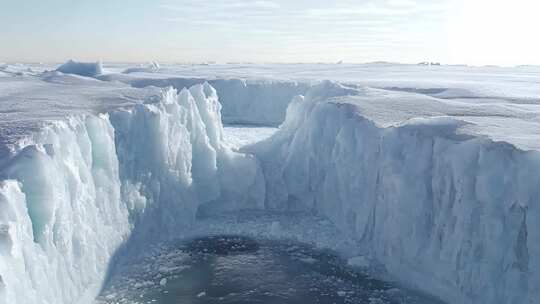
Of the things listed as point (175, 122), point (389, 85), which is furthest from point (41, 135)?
point (389, 85)

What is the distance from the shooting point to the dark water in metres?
10.3

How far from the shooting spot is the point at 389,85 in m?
27.3

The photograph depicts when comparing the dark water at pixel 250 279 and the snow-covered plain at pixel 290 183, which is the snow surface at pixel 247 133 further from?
the dark water at pixel 250 279

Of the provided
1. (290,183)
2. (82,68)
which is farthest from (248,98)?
(290,183)

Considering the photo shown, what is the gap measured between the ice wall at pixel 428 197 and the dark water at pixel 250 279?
1018mm

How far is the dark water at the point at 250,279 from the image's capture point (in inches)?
404

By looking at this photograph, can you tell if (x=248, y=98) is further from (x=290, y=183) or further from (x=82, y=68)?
(x=290, y=183)

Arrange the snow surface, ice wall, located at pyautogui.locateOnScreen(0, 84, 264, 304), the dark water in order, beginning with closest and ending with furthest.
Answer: ice wall, located at pyautogui.locateOnScreen(0, 84, 264, 304) < the dark water < the snow surface

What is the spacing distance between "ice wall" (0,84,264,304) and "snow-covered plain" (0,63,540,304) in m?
0.03

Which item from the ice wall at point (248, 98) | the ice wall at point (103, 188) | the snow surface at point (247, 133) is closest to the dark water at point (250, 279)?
the ice wall at point (103, 188)

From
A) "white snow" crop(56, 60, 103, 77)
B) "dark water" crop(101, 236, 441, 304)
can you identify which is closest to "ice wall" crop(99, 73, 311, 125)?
"white snow" crop(56, 60, 103, 77)

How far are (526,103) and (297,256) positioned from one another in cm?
1022

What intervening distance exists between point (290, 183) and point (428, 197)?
5743mm

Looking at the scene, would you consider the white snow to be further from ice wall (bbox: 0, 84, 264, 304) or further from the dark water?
the dark water
